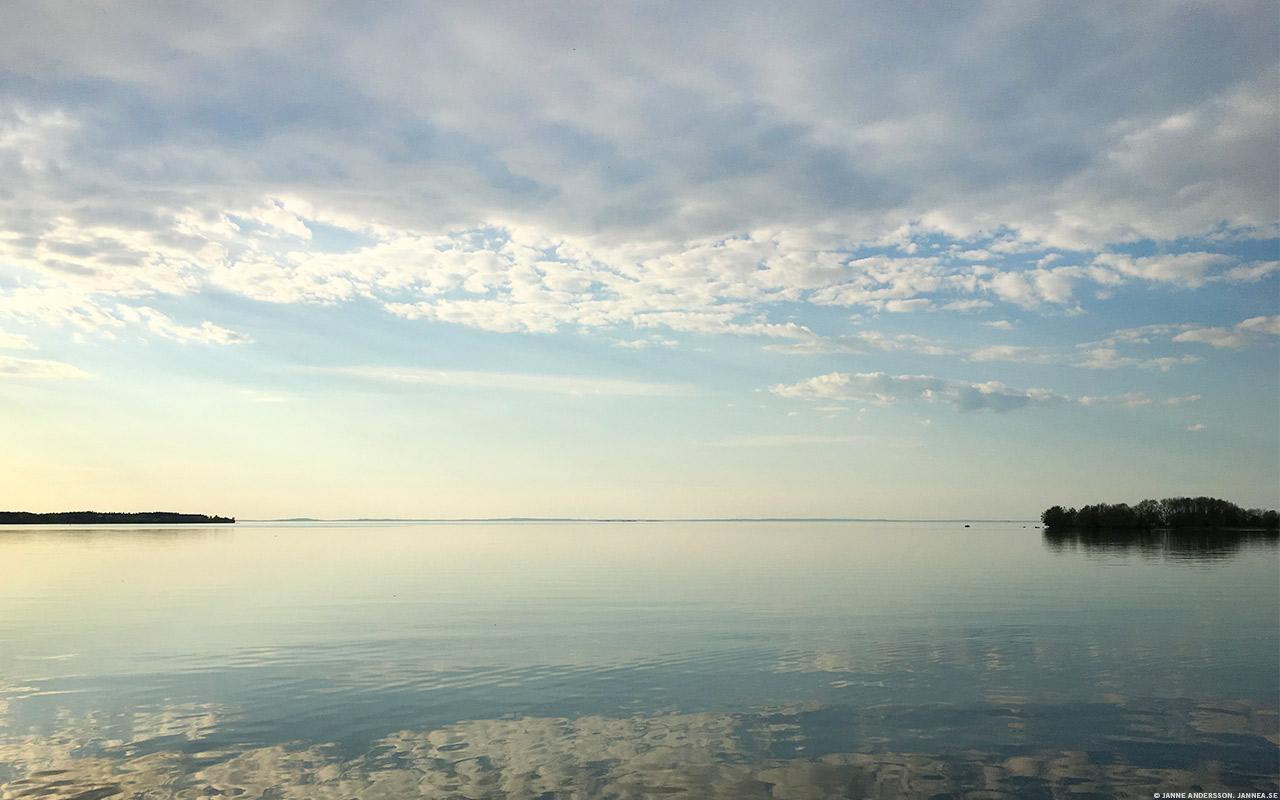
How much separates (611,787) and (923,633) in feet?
73.4

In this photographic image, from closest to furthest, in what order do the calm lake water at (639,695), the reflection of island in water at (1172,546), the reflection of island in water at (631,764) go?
the reflection of island in water at (631,764), the calm lake water at (639,695), the reflection of island in water at (1172,546)

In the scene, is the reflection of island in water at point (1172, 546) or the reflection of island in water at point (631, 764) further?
the reflection of island in water at point (1172, 546)

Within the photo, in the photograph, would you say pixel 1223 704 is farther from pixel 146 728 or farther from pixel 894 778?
pixel 146 728

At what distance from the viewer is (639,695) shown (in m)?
22.9

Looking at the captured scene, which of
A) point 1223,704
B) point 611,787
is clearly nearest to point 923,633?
point 1223,704

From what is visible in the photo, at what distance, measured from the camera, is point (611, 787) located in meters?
15.5

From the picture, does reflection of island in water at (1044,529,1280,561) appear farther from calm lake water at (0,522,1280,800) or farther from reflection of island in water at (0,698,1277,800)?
reflection of island in water at (0,698,1277,800)

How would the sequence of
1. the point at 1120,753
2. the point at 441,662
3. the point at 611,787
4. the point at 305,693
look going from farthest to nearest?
the point at 441,662, the point at 305,693, the point at 1120,753, the point at 611,787

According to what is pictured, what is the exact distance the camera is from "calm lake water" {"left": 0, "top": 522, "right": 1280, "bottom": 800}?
1622 cm

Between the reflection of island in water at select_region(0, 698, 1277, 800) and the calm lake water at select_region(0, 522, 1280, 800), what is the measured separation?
8 cm

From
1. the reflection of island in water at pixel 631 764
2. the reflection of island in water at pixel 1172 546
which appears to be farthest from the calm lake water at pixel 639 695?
the reflection of island in water at pixel 1172 546

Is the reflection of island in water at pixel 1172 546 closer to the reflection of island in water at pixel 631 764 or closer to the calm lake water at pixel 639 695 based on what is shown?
the calm lake water at pixel 639 695

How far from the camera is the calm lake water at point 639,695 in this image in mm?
16219

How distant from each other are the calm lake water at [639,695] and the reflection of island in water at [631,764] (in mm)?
78
